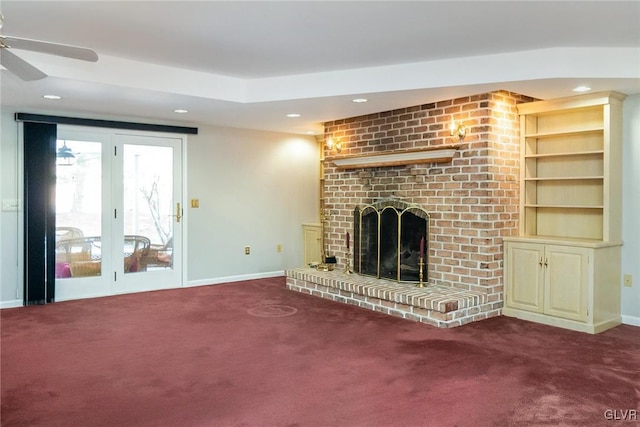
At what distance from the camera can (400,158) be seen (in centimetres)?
527

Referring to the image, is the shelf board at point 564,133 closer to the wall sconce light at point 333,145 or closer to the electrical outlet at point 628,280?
the electrical outlet at point 628,280

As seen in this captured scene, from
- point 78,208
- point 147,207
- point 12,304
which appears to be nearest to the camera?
point 12,304

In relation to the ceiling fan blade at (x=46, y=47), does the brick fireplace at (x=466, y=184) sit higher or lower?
lower

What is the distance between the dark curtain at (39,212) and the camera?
17.3 ft

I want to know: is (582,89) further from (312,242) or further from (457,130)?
(312,242)

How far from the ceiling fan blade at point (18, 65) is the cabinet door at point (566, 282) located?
14.0 feet

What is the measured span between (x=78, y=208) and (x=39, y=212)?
422mm

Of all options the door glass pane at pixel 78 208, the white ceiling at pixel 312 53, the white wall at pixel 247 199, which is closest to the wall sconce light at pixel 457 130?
the white ceiling at pixel 312 53

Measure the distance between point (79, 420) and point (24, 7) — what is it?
2.45 m

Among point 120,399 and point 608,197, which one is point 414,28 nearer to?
point 608,197

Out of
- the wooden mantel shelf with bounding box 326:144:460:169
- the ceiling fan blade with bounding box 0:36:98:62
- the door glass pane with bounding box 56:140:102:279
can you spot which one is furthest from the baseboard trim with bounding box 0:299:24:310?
the wooden mantel shelf with bounding box 326:144:460:169

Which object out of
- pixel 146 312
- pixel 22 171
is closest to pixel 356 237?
pixel 146 312

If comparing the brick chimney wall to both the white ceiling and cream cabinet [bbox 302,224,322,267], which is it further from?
cream cabinet [bbox 302,224,322,267]

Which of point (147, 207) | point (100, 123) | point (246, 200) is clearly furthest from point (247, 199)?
point (100, 123)
